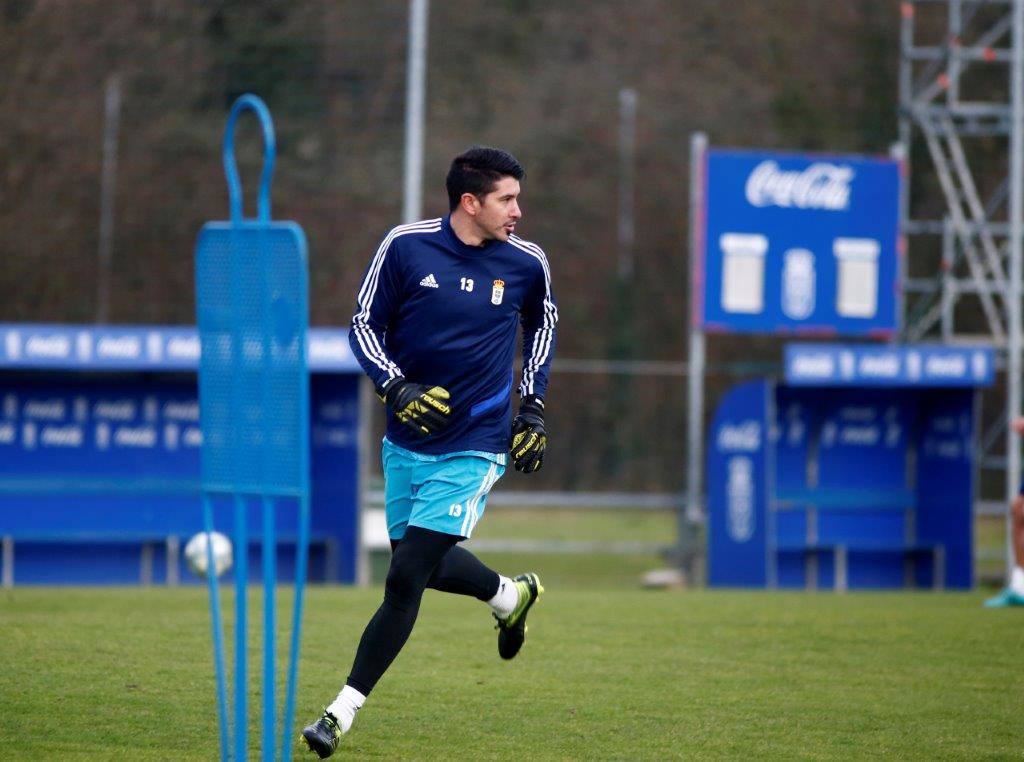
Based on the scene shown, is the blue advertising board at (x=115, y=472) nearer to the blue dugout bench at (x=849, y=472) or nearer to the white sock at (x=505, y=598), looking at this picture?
the blue dugout bench at (x=849, y=472)

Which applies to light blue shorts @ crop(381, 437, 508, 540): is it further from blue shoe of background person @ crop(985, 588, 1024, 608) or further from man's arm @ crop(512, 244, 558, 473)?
blue shoe of background person @ crop(985, 588, 1024, 608)

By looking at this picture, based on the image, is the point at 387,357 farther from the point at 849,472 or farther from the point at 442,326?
the point at 849,472

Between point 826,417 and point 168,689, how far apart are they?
10511 millimetres

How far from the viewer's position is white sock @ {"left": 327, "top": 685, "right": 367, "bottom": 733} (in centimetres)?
579

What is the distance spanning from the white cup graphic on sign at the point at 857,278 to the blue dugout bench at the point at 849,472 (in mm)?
809

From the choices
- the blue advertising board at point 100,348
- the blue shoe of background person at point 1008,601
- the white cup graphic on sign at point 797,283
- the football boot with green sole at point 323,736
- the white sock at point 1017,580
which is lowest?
the blue shoe of background person at point 1008,601

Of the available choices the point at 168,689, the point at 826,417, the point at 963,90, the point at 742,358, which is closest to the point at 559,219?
the point at 742,358

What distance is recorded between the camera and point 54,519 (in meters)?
14.9

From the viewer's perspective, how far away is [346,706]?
5.84 metres

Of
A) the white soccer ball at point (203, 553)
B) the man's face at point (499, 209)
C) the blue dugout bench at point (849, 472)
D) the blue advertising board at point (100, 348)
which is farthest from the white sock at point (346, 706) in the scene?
the blue dugout bench at point (849, 472)

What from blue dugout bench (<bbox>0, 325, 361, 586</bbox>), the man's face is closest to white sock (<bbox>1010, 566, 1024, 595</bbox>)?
blue dugout bench (<bbox>0, 325, 361, 586</bbox>)

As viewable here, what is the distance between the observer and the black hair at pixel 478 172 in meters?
6.42

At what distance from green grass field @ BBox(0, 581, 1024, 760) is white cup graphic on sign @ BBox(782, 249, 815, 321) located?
17.8 ft

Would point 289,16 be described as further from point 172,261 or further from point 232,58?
point 172,261
